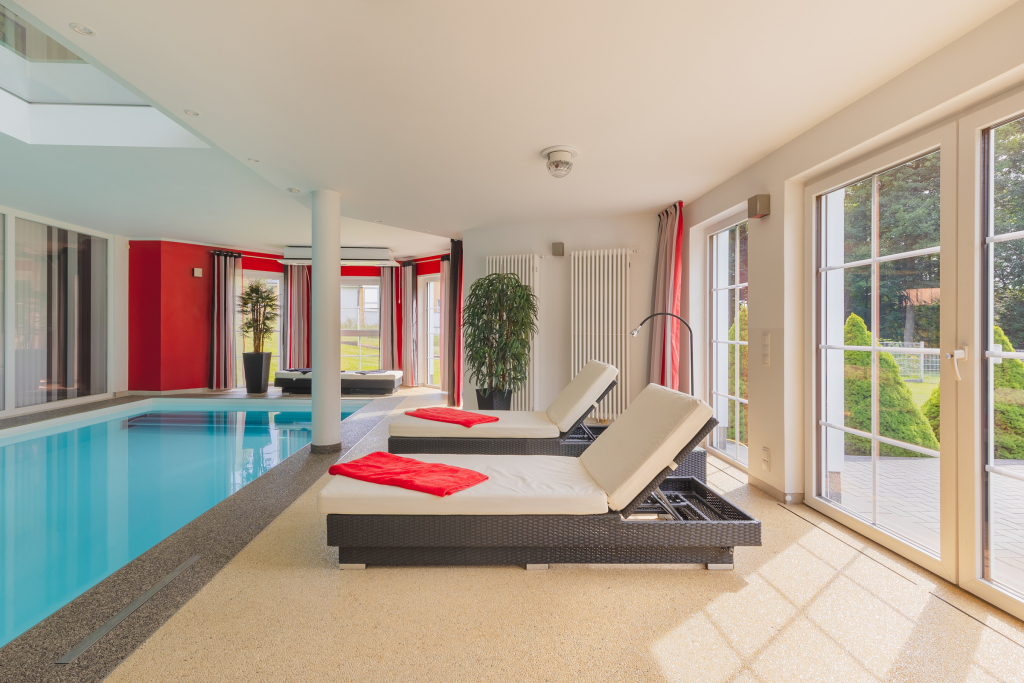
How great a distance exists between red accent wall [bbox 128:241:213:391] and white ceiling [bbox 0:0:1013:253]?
3823mm

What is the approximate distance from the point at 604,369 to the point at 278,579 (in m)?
2.58

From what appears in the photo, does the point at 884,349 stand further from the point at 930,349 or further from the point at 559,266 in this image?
the point at 559,266

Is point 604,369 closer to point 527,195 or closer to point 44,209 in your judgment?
point 527,195

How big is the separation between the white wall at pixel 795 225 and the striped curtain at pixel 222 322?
817cm

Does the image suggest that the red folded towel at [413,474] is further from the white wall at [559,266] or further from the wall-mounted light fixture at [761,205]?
the white wall at [559,266]

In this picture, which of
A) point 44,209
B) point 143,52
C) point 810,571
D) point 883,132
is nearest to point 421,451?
point 810,571

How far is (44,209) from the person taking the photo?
6344 millimetres

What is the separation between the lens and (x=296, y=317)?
10.3 meters

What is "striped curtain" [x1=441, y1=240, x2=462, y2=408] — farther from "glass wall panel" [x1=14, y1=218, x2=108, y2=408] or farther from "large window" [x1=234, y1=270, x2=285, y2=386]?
"glass wall panel" [x1=14, y1=218, x2=108, y2=408]

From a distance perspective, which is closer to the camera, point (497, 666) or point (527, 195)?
point (497, 666)

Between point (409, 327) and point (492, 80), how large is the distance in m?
7.85

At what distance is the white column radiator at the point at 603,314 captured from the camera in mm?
5863

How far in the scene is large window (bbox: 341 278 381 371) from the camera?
10.7 m

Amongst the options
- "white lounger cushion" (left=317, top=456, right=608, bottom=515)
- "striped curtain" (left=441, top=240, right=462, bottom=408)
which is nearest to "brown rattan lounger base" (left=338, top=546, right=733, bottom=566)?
"white lounger cushion" (left=317, top=456, right=608, bottom=515)
